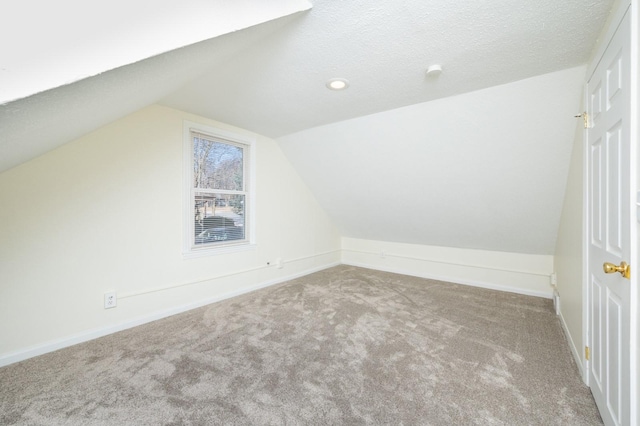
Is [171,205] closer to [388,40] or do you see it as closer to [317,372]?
[317,372]

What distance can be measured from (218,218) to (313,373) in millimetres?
2162

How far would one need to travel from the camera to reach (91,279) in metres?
2.24

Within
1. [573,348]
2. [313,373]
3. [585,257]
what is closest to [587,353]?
[573,348]

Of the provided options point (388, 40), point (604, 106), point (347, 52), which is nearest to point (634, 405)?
point (604, 106)

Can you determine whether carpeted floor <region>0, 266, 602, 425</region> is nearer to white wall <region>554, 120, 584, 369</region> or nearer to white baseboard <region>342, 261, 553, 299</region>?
white wall <region>554, 120, 584, 369</region>

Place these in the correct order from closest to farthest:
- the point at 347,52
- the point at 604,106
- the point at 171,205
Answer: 1. the point at 604,106
2. the point at 347,52
3. the point at 171,205

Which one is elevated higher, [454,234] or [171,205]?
[171,205]

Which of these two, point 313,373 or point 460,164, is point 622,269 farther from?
point 460,164

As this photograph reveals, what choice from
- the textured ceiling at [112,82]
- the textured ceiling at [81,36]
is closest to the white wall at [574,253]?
the textured ceiling at [112,82]

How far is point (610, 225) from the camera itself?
127cm

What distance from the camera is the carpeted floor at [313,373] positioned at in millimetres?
1425

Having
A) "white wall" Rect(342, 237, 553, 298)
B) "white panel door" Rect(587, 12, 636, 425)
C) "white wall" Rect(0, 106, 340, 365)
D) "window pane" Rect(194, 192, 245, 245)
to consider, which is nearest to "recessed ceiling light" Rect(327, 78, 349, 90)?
"white panel door" Rect(587, 12, 636, 425)

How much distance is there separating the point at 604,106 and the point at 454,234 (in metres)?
2.55

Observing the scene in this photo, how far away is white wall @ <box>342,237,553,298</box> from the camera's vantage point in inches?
133
